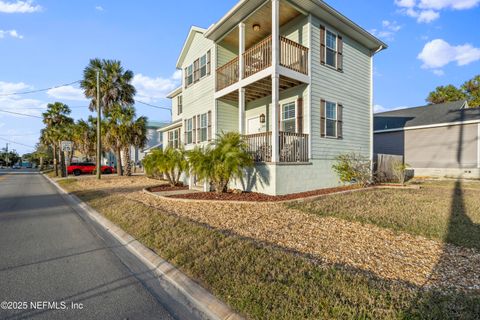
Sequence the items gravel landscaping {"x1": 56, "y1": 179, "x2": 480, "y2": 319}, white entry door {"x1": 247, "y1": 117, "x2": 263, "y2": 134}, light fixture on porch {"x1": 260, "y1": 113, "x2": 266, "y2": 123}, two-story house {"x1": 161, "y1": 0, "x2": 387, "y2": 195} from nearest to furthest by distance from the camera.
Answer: gravel landscaping {"x1": 56, "y1": 179, "x2": 480, "y2": 319}, two-story house {"x1": 161, "y1": 0, "x2": 387, "y2": 195}, light fixture on porch {"x1": 260, "y1": 113, "x2": 266, "y2": 123}, white entry door {"x1": 247, "y1": 117, "x2": 263, "y2": 134}

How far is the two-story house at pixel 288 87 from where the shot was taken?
9.56 meters

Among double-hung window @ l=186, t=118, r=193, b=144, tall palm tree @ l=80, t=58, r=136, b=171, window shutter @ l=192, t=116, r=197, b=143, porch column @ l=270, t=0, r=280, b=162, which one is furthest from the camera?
tall palm tree @ l=80, t=58, r=136, b=171

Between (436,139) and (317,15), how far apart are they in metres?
13.1

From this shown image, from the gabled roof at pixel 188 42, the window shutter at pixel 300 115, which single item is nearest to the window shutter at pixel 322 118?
the window shutter at pixel 300 115

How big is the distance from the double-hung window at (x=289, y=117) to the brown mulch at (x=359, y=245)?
5.30 metres

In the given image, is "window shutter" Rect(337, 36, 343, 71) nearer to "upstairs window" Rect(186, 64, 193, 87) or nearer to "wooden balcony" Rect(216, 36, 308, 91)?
"wooden balcony" Rect(216, 36, 308, 91)

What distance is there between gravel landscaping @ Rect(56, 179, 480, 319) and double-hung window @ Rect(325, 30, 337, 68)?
746 centimetres

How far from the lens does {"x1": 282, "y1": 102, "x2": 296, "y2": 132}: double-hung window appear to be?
443 inches

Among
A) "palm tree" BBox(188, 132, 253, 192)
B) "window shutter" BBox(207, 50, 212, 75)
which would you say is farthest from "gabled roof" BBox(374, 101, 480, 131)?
"palm tree" BBox(188, 132, 253, 192)

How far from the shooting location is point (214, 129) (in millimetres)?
12430

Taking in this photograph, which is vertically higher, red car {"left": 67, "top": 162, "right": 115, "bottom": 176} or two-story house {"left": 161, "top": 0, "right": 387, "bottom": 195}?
two-story house {"left": 161, "top": 0, "right": 387, "bottom": 195}

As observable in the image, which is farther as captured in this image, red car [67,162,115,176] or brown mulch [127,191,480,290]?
red car [67,162,115,176]

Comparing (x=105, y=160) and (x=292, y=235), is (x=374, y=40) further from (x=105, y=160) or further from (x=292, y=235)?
(x=105, y=160)

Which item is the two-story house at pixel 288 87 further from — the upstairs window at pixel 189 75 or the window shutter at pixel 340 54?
the upstairs window at pixel 189 75
